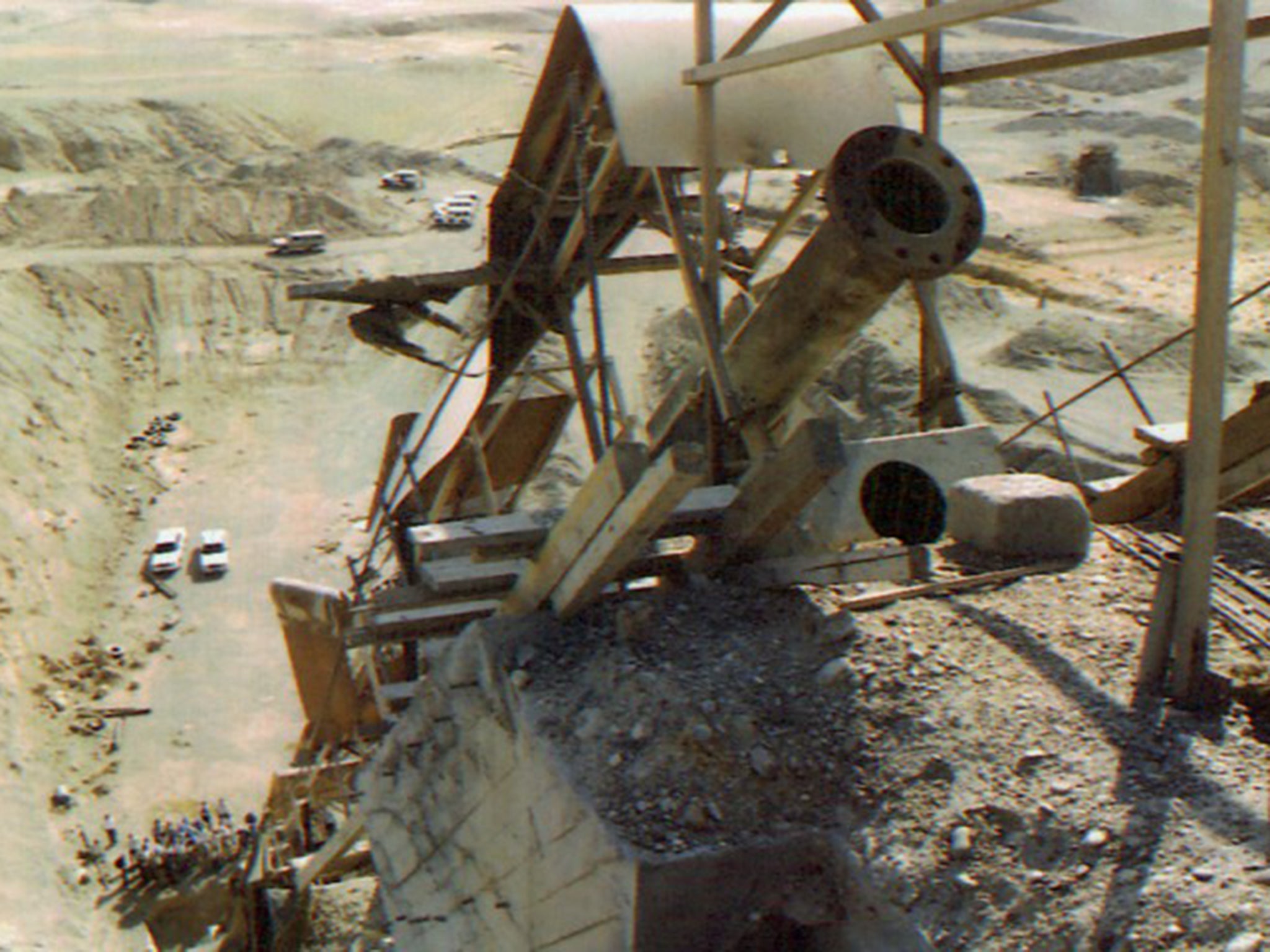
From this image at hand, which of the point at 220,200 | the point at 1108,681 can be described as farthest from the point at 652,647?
the point at 220,200

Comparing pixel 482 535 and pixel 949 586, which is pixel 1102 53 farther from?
pixel 482 535

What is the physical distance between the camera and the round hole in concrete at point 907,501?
25.5ft

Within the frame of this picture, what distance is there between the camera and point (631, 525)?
6.00m

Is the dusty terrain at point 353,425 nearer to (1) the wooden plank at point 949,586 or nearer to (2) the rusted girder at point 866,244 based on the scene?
(1) the wooden plank at point 949,586

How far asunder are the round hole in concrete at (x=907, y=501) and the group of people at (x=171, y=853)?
12603mm

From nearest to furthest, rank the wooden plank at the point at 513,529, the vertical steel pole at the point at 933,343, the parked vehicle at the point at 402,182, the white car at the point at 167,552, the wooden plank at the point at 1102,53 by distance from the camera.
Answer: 1. the wooden plank at the point at 1102,53
2. the wooden plank at the point at 513,529
3. the vertical steel pole at the point at 933,343
4. the white car at the point at 167,552
5. the parked vehicle at the point at 402,182

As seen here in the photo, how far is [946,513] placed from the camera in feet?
26.1

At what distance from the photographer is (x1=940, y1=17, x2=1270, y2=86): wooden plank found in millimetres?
6293

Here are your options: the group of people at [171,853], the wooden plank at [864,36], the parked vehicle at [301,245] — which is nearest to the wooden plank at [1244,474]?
the wooden plank at [864,36]

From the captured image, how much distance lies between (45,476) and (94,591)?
10.6ft

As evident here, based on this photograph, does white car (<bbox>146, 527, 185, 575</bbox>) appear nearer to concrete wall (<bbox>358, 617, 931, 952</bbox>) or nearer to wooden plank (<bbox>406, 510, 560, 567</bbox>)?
concrete wall (<bbox>358, 617, 931, 952</bbox>)

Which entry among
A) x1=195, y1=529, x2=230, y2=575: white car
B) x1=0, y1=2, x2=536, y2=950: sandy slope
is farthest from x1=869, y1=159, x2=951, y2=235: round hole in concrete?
x1=195, y1=529, x2=230, y2=575: white car

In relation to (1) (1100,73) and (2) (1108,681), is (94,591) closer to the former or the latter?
(2) (1108,681)

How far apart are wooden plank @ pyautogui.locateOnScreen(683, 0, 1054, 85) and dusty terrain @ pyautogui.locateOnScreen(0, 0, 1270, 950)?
107 inches
